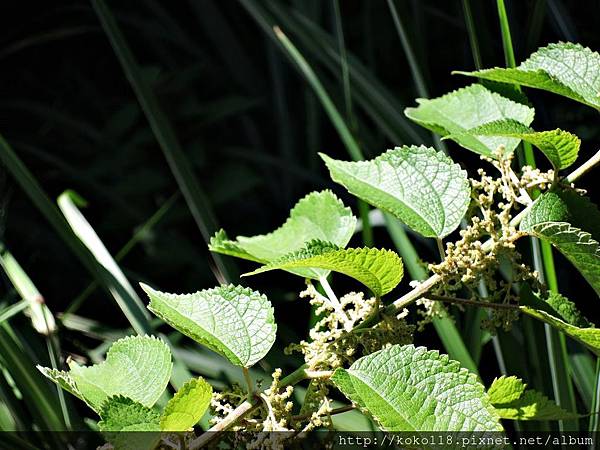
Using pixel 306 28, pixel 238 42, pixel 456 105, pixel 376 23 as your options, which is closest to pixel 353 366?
pixel 456 105

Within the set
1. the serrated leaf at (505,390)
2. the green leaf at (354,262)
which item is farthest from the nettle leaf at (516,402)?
the green leaf at (354,262)

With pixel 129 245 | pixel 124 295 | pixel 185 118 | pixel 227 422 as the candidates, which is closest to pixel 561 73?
pixel 227 422

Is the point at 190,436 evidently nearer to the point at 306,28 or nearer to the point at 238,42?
the point at 306,28

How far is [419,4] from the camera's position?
4.34ft

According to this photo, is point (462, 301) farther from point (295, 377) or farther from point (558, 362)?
point (558, 362)

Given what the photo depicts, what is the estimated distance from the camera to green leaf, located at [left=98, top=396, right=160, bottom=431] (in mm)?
386

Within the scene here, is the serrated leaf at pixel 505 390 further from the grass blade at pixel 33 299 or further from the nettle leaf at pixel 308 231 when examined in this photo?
the grass blade at pixel 33 299

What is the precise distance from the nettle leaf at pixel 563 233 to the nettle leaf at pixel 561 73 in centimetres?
7

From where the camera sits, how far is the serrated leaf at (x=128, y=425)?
1.26 ft

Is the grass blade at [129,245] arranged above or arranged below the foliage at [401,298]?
below

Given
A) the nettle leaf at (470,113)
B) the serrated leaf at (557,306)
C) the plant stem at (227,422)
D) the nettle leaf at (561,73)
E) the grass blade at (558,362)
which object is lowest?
the grass blade at (558,362)

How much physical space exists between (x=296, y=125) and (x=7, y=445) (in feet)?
4.15

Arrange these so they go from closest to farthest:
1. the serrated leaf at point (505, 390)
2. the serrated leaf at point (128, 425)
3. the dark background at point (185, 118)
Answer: the serrated leaf at point (128, 425) → the serrated leaf at point (505, 390) → the dark background at point (185, 118)

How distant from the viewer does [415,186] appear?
52 cm
